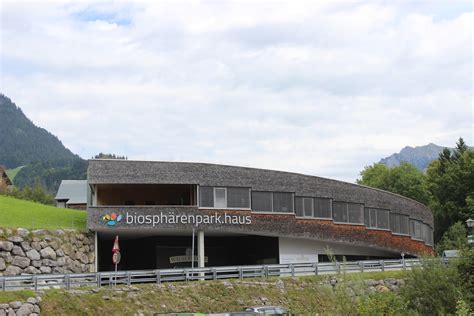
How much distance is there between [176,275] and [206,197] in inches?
325

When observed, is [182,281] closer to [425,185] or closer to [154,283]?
[154,283]

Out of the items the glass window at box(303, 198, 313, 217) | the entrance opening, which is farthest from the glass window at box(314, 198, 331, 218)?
the entrance opening

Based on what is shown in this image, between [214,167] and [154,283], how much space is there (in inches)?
487

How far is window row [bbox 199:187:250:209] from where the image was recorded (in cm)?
4847

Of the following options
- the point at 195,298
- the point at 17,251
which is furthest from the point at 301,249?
the point at 17,251

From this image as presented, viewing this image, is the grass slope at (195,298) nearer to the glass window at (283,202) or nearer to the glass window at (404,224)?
the glass window at (283,202)

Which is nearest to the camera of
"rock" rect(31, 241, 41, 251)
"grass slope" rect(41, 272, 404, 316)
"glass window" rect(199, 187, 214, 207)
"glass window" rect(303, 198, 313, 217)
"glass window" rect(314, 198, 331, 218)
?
"grass slope" rect(41, 272, 404, 316)

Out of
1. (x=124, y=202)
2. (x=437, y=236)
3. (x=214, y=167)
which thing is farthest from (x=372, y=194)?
(x=437, y=236)

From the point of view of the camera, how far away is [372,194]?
58.2 metres

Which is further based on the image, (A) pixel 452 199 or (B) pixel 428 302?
(A) pixel 452 199

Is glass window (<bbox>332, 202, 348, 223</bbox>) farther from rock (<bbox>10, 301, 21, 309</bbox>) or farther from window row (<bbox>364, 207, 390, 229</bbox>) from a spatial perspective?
rock (<bbox>10, 301, 21, 309</bbox>)

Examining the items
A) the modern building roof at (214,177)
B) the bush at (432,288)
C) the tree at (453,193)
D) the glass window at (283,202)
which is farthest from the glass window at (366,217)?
the tree at (453,193)

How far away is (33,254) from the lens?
140 ft

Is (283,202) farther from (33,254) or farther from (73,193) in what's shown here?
(73,193)
